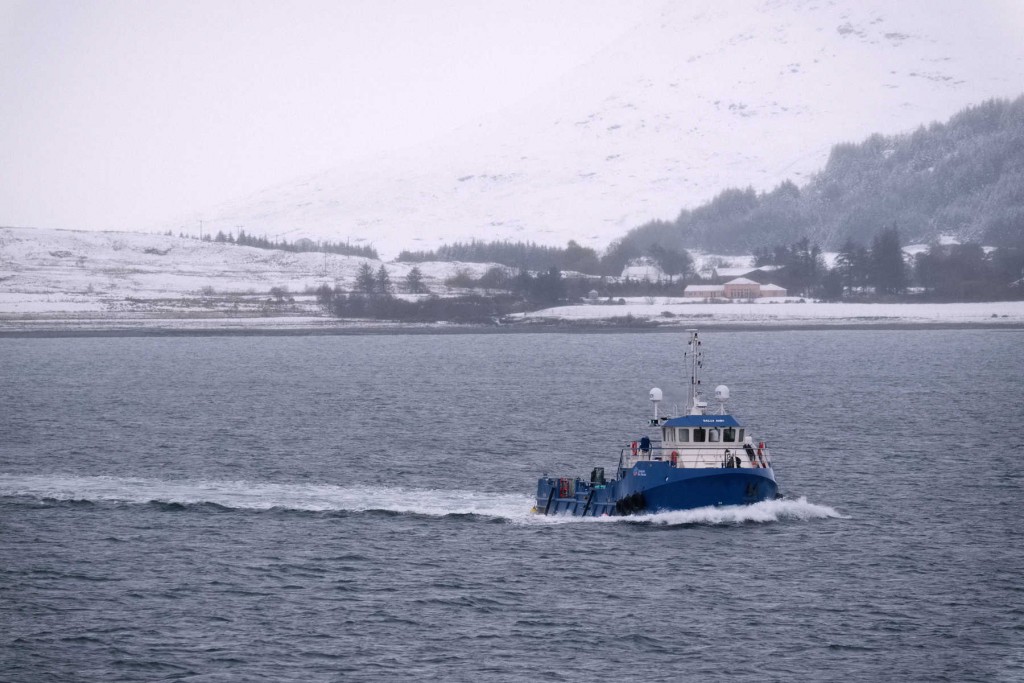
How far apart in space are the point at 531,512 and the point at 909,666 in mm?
26651

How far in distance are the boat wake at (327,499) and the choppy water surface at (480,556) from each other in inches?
9.9

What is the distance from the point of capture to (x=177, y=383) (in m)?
150

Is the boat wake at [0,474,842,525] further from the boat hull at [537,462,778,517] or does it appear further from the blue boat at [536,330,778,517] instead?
the blue boat at [536,330,778,517]

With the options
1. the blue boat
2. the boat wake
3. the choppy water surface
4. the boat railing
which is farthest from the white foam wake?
the boat railing

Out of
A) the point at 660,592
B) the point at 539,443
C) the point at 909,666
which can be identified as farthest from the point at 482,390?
the point at 909,666

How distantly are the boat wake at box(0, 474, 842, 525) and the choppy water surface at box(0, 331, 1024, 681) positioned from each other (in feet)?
0.83

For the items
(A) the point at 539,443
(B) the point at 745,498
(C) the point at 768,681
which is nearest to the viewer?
(C) the point at 768,681

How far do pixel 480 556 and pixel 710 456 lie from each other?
12278mm

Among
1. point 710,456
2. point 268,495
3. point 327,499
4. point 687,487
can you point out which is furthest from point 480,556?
point 268,495

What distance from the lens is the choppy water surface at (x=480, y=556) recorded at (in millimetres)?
45438

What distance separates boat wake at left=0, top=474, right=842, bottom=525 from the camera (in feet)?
211

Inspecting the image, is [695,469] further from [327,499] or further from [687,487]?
[327,499]

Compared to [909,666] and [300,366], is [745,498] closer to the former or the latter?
[909,666]

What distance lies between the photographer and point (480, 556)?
58656 mm
